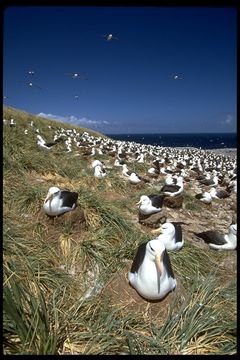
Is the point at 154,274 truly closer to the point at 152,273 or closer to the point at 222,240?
the point at 152,273

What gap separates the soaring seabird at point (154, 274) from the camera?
3377 millimetres

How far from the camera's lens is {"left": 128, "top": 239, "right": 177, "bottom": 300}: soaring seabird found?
338cm

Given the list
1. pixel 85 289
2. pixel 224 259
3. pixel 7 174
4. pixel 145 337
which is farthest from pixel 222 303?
pixel 7 174

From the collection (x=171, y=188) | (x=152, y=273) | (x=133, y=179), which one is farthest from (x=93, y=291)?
(x=133, y=179)

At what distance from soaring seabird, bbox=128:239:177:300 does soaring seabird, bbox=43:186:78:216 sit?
1.61 metres

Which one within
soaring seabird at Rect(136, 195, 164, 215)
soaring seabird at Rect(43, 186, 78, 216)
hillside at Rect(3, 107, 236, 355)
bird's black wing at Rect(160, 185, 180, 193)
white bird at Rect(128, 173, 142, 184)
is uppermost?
white bird at Rect(128, 173, 142, 184)

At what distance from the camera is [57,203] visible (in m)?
4.79

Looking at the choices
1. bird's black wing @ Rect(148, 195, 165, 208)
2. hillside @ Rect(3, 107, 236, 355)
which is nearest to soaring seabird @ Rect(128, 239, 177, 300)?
hillside @ Rect(3, 107, 236, 355)

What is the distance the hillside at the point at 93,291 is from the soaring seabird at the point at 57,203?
0.11 meters

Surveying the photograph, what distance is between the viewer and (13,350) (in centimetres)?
241

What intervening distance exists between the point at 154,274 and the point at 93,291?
701 mm

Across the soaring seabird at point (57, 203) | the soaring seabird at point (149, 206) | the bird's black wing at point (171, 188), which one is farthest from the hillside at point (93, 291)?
the bird's black wing at point (171, 188)

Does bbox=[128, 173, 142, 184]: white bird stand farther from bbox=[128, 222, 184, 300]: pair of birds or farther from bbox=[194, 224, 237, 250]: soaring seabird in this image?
bbox=[128, 222, 184, 300]: pair of birds

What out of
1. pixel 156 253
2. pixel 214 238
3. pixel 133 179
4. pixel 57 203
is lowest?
pixel 214 238
